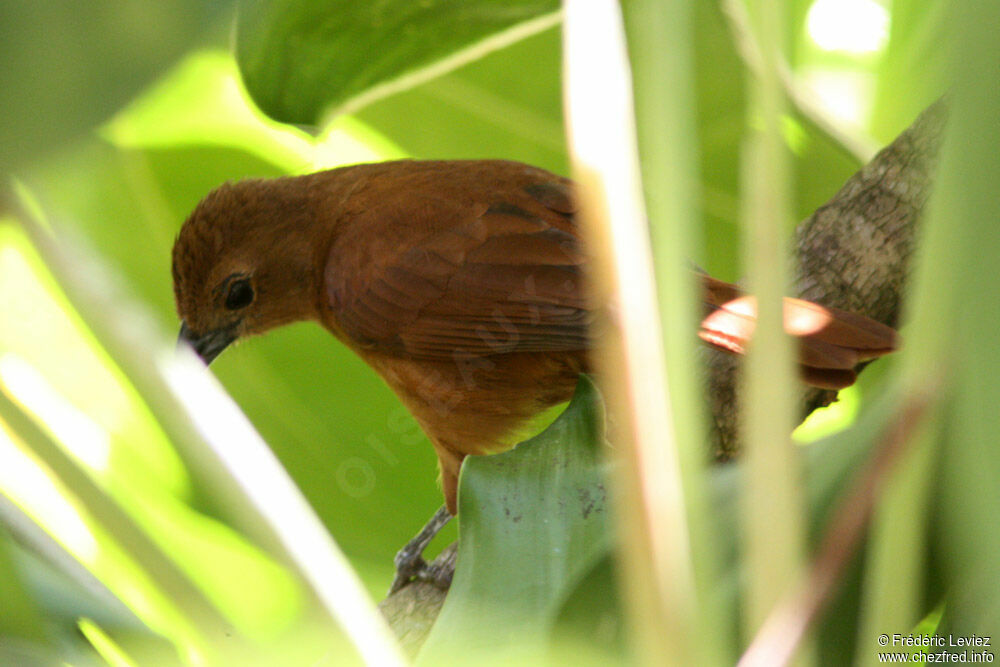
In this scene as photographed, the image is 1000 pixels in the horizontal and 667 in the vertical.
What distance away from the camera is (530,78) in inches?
98.0

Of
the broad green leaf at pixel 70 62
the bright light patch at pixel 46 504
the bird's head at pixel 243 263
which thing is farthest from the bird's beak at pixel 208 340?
the broad green leaf at pixel 70 62

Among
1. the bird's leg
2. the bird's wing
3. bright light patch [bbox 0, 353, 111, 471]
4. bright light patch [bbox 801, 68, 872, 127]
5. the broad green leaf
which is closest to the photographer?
the broad green leaf

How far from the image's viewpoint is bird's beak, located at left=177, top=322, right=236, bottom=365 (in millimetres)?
2428

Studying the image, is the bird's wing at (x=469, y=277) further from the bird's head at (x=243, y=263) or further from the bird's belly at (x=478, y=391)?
the bird's head at (x=243, y=263)

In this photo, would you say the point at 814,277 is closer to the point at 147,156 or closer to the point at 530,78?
the point at 530,78

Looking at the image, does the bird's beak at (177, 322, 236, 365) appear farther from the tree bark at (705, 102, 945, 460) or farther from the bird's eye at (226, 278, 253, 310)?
the tree bark at (705, 102, 945, 460)

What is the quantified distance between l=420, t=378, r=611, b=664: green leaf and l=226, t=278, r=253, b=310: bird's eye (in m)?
1.48

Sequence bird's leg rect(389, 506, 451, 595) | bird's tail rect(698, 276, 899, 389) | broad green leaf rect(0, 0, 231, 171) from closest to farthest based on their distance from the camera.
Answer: broad green leaf rect(0, 0, 231, 171), bird's tail rect(698, 276, 899, 389), bird's leg rect(389, 506, 451, 595)

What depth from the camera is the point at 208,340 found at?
245 cm

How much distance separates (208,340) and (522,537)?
1633 mm

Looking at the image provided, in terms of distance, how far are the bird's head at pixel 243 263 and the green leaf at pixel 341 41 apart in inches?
48.8

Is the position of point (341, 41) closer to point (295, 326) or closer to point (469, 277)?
point (469, 277)

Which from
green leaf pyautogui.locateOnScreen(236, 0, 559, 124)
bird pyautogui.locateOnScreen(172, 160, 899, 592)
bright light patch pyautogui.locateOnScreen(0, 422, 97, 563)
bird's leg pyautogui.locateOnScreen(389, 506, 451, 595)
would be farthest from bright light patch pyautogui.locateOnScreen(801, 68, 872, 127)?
bright light patch pyautogui.locateOnScreen(0, 422, 97, 563)

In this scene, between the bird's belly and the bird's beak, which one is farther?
the bird's beak
